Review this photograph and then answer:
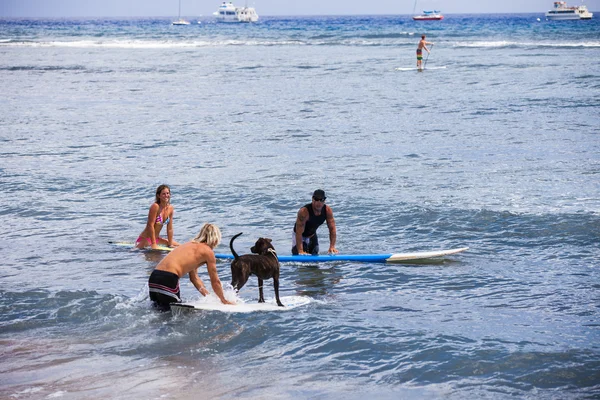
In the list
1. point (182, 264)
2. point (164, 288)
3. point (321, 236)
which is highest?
point (182, 264)

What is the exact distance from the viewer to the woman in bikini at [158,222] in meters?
12.2

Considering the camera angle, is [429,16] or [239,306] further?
[429,16]

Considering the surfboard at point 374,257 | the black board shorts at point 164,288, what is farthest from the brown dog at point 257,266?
the surfboard at point 374,257

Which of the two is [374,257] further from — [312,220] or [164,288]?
[164,288]

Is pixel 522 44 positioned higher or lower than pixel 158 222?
higher

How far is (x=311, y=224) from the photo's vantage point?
11836 millimetres

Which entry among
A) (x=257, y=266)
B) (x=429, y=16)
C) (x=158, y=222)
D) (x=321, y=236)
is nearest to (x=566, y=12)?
(x=429, y=16)

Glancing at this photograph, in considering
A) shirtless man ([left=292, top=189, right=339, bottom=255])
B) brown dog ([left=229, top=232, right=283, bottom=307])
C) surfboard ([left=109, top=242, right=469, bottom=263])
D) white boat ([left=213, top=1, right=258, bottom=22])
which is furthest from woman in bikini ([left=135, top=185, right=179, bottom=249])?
white boat ([left=213, top=1, right=258, bottom=22])

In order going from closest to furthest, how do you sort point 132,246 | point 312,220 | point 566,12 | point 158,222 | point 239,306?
point 239,306, point 312,220, point 158,222, point 132,246, point 566,12

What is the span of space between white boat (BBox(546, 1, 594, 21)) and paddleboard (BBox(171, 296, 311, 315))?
121430 millimetres

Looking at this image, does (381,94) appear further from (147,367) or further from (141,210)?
(147,367)

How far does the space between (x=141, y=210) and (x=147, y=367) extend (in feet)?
26.1

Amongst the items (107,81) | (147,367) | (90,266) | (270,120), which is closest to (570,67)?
(270,120)

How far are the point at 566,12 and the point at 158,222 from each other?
399ft
